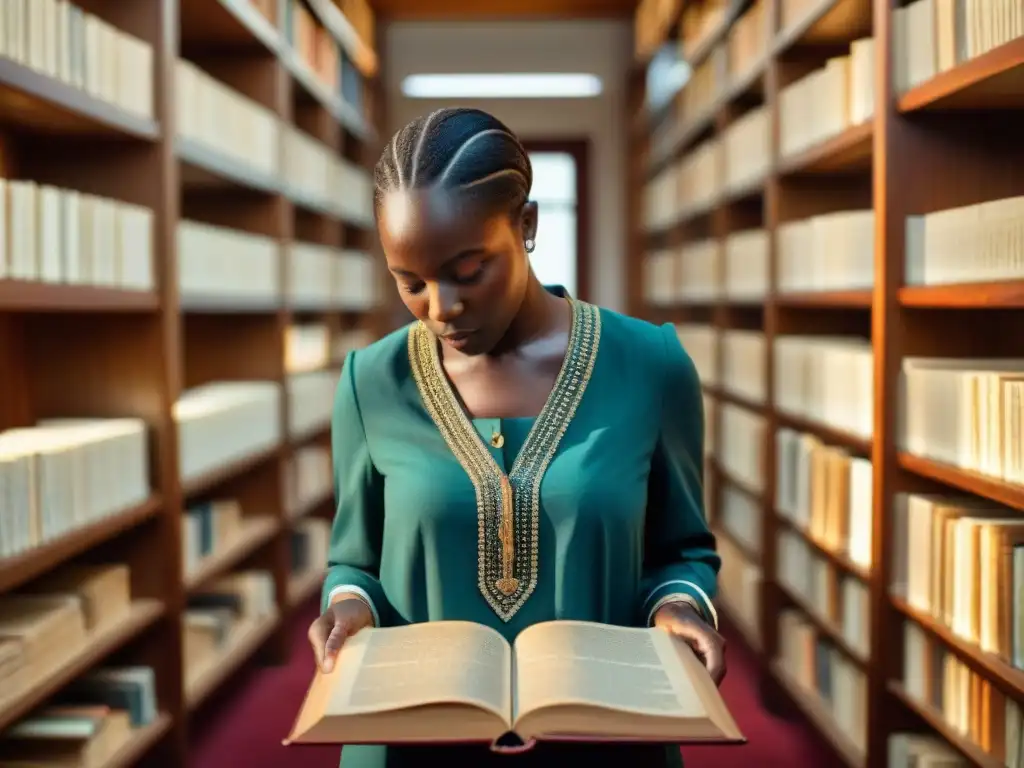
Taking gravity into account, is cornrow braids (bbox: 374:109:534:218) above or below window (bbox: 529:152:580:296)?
below

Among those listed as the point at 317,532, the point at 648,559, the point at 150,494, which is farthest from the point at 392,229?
the point at 317,532

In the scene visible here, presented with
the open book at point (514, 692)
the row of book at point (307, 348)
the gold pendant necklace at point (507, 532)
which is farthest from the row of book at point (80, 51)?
the row of book at point (307, 348)

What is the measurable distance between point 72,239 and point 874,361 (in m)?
1.95

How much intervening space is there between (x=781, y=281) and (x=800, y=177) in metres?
0.36

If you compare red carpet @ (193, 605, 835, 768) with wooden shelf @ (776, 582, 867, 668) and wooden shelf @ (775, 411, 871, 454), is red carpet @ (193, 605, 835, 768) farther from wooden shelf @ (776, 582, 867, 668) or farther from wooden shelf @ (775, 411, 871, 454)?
wooden shelf @ (775, 411, 871, 454)

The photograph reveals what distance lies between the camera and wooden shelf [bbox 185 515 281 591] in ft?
12.3

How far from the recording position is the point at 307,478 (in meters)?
5.58

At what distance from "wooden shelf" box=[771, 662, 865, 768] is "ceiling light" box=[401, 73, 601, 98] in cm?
458

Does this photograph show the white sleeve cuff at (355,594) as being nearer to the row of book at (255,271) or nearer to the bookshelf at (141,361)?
the bookshelf at (141,361)

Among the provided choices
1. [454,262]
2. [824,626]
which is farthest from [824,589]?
[454,262]

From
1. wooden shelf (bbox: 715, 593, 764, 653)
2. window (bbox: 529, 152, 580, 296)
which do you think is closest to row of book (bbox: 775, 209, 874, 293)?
wooden shelf (bbox: 715, 593, 764, 653)

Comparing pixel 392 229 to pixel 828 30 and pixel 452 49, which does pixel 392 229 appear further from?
pixel 452 49

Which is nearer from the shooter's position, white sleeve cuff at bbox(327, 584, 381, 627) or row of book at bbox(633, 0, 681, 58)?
white sleeve cuff at bbox(327, 584, 381, 627)

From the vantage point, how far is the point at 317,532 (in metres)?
5.68
